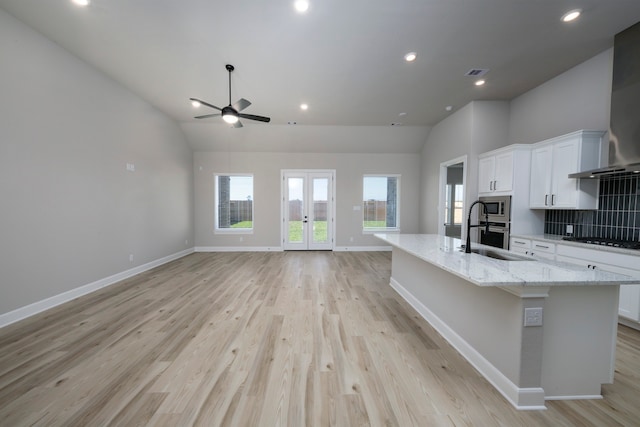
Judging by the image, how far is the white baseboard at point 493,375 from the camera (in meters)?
1.49

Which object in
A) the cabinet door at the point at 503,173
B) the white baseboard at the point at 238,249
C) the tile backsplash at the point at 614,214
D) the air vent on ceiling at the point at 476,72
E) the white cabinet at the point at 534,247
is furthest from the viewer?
the white baseboard at the point at 238,249

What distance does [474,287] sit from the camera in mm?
1932

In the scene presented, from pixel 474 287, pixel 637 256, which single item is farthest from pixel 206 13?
pixel 637 256

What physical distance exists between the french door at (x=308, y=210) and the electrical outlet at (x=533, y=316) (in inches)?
214

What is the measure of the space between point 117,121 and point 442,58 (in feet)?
17.0

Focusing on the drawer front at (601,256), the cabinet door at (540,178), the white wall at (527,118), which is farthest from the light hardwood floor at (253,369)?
the white wall at (527,118)

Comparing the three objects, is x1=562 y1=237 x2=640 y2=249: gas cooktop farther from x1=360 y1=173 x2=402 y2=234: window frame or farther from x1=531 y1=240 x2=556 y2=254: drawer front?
Answer: x1=360 y1=173 x2=402 y2=234: window frame

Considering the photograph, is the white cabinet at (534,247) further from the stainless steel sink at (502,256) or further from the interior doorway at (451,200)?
the interior doorway at (451,200)

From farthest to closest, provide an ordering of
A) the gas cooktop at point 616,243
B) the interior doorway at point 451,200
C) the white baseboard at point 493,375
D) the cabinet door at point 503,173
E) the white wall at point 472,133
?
the interior doorway at point 451,200
the white wall at point 472,133
the cabinet door at point 503,173
the gas cooktop at point 616,243
the white baseboard at point 493,375

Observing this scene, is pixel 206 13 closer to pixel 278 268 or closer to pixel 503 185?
pixel 278 268

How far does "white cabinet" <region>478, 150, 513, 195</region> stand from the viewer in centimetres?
371

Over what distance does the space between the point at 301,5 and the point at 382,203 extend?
5445 millimetres

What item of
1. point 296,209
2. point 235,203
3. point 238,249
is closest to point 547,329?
point 296,209

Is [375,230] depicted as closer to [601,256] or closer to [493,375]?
[601,256]
